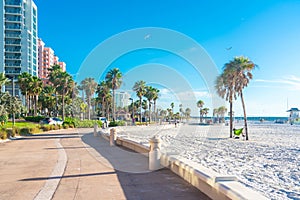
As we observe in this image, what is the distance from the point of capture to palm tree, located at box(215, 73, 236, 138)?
35.4m


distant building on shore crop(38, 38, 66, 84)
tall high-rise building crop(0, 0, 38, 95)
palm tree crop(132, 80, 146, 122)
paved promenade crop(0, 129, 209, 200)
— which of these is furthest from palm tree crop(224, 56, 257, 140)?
distant building on shore crop(38, 38, 66, 84)

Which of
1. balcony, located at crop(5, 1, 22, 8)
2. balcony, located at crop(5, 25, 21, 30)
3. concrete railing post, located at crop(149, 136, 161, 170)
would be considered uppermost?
balcony, located at crop(5, 1, 22, 8)

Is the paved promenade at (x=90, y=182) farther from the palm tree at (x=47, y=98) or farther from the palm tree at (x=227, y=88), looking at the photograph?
the palm tree at (x=47, y=98)

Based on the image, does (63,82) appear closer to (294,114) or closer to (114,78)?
(114,78)

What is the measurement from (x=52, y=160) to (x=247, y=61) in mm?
29864

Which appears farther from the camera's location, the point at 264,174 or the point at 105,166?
the point at 264,174

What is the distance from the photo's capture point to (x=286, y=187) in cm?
876

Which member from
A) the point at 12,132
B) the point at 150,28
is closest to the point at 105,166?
the point at 150,28

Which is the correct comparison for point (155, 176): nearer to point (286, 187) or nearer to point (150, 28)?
point (286, 187)

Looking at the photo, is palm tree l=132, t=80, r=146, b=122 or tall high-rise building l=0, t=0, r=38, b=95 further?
tall high-rise building l=0, t=0, r=38, b=95

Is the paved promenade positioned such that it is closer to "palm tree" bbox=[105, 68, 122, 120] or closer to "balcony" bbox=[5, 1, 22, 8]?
"palm tree" bbox=[105, 68, 122, 120]

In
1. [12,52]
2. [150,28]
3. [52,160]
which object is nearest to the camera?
[52,160]

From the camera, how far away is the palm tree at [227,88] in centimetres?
3536

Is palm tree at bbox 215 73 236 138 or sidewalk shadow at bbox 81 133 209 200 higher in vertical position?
palm tree at bbox 215 73 236 138
